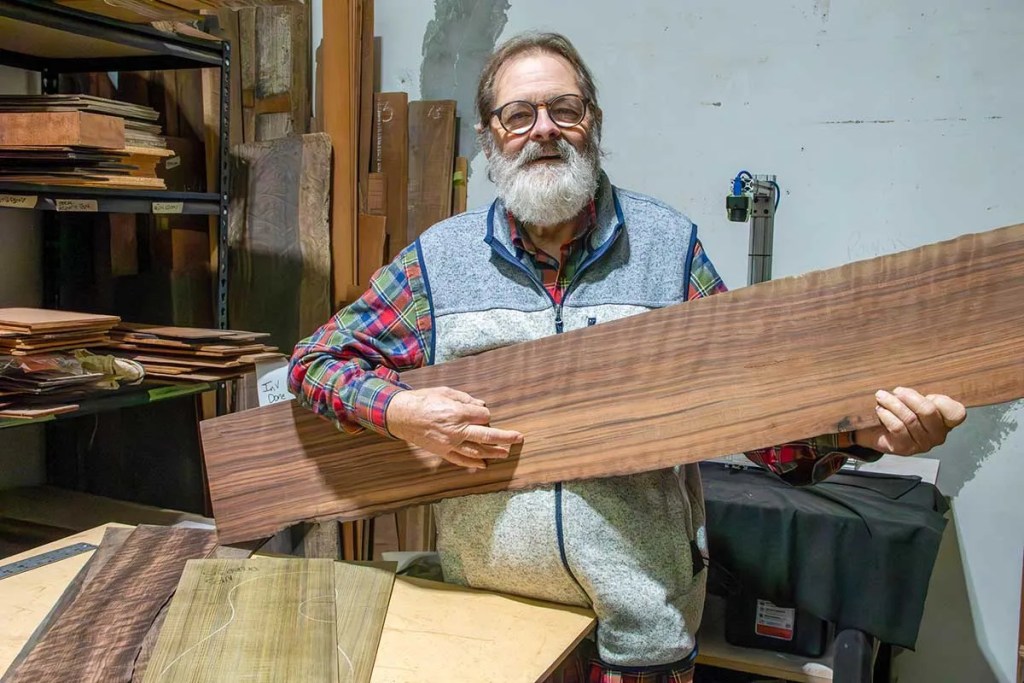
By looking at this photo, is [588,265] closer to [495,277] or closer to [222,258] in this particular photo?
[495,277]

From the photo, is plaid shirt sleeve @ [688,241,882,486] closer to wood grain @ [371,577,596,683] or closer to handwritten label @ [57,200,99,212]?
wood grain @ [371,577,596,683]

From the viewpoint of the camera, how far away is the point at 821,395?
1215mm

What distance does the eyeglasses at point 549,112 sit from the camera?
1428 mm

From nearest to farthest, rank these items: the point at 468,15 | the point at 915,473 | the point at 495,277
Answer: the point at 495,277 < the point at 915,473 < the point at 468,15

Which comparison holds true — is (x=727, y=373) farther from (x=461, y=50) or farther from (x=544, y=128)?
(x=461, y=50)

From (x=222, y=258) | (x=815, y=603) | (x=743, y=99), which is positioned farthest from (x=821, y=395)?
(x=222, y=258)

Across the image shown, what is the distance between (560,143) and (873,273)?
1.81 ft

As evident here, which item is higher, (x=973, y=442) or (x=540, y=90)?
(x=540, y=90)

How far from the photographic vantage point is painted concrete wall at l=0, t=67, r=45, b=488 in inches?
89.7

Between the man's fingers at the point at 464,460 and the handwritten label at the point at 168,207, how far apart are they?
1146 mm

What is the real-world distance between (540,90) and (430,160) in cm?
128

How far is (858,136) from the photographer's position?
219 cm

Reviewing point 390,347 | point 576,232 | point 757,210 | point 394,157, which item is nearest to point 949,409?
point 576,232

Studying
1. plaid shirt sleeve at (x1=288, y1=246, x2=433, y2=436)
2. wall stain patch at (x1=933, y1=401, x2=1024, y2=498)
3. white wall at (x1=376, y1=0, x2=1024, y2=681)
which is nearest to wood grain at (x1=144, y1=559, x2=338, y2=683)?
plaid shirt sleeve at (x1=288, y1=246, x2=433, y2=436)
